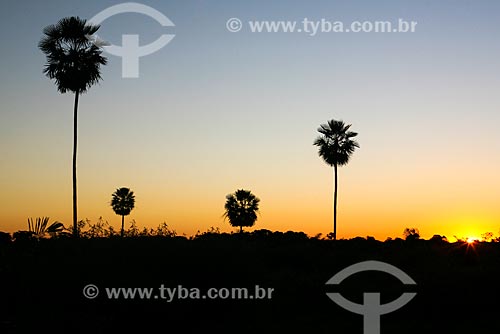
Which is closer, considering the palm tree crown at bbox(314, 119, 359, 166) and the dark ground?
the dark ground

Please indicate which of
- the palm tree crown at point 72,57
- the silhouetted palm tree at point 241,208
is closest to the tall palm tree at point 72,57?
the palm tree crown at point 72,57

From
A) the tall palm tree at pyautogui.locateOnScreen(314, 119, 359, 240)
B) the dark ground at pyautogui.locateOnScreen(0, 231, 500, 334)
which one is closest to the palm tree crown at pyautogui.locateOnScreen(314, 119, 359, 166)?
the tall palm tree at pyautogui.locateOnScreen(314, 119, 359, 240)

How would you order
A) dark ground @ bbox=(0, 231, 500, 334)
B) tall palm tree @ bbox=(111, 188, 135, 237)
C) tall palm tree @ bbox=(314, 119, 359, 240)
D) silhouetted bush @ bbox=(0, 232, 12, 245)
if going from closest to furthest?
1. dark ground @ bbox=(0, 231, 500, 334)
2. silhouetted bush @ bbox=(0, 232, 12, 245)
3. tall palm tree @ bbox=(314, 119, 359, 240)
4. tall palm tree @ bbox=(111, 188, 135, 237)

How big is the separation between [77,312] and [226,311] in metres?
3.95

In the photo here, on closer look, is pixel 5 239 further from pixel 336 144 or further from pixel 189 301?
pixel 336 144

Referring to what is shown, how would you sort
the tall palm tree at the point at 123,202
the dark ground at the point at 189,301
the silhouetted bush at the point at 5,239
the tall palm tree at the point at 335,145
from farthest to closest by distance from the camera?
the tall palm tree at the point at 123,202, the tall palm tree at the point at 335,145, the silhouetted bush at the point at 5,239, the dark ground at the point at 189,301

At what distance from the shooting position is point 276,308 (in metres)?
19.8

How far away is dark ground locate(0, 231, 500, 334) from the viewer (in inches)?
680

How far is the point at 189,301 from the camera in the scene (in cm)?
1819

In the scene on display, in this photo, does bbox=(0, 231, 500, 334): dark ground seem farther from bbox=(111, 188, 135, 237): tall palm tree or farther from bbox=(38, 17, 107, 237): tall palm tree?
bbox=(111, 188, 135, 237): tall palm tree

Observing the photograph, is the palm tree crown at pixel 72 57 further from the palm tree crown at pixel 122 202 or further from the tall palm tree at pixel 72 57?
the palm tree crown at pixel 122 202

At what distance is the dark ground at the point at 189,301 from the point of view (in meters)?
17.3

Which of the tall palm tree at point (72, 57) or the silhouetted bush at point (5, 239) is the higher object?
the tall palm tree at point (72, 57)

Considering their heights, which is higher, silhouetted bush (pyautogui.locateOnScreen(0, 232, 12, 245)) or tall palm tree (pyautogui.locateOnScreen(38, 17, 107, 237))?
tall palm tree (pyautogui.locateOnScreen(38, 17, 107, 237))
